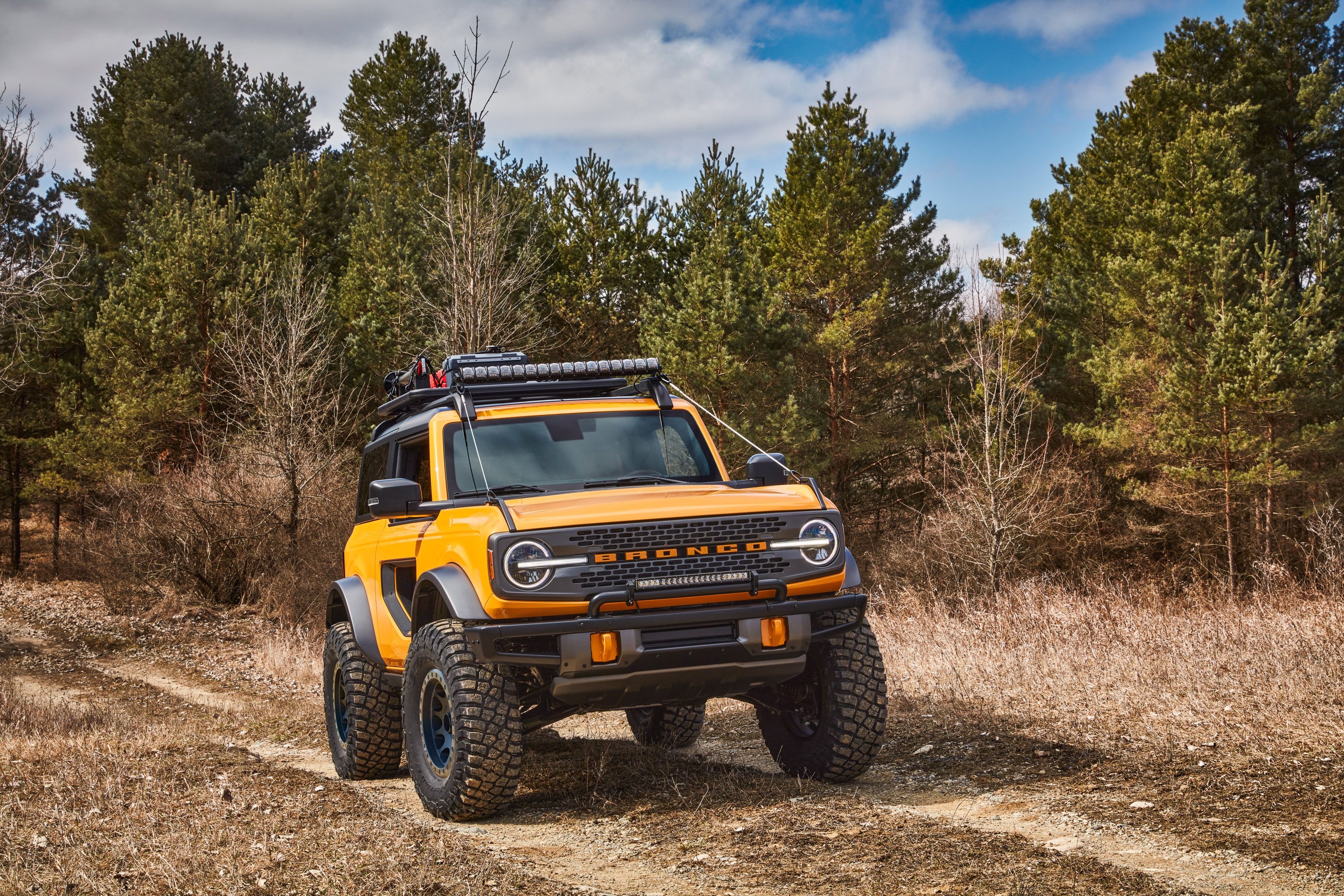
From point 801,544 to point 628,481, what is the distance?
124cm

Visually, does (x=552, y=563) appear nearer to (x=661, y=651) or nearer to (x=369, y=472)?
(x=661, y=651)

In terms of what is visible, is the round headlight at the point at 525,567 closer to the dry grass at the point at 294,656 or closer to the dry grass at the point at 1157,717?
the dry grass at the point at 1157,717

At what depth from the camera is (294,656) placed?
1716 centimetres

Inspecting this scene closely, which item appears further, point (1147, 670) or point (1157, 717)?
point (1147, 670)

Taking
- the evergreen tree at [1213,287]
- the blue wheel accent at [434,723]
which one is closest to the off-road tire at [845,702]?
the blue wheel accent at [434,723]

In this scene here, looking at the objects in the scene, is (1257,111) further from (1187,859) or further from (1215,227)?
(1187,859)

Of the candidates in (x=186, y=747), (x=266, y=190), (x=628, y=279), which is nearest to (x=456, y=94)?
(x=628, y=279)

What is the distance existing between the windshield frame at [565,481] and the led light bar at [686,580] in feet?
2.82

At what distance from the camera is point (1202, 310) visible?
25.4m

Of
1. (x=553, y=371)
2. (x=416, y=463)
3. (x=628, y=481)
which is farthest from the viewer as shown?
(x=416, y=463)

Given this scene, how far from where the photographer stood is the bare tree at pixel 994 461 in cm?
2428

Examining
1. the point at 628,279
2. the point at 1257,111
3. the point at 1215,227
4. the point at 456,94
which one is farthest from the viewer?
the point at 628,279

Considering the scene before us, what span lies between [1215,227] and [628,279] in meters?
14.2

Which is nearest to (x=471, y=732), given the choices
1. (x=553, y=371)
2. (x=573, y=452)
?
(x=573, y=452)
